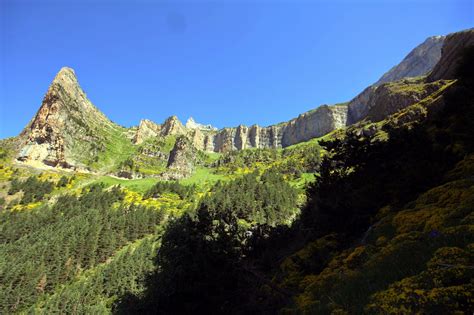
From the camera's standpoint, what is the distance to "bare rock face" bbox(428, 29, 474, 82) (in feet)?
334

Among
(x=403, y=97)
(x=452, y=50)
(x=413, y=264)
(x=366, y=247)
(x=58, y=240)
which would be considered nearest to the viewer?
(x=413, y=264)

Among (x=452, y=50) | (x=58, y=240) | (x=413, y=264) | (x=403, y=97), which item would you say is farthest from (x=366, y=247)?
(x=403, y=97)

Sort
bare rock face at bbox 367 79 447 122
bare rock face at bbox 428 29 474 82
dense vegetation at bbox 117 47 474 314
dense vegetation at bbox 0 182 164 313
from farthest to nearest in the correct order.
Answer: bare rock face at bbox 367 79 447 122, bare rock face at bbox 428 29 474 82, dense vegetation at bbox 0 182 164 313, dense vegetation at bbox 117 47 474 314

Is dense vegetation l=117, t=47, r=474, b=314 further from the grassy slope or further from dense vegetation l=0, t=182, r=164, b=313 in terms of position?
dense vegetation l=0, t=182, r=164, b=313

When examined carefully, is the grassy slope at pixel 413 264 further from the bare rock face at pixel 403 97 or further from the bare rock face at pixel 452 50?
the bare rock face at pixel 403 97

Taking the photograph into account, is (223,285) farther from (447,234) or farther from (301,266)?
(447,234)

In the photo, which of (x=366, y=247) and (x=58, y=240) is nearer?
(x=366, y=247)

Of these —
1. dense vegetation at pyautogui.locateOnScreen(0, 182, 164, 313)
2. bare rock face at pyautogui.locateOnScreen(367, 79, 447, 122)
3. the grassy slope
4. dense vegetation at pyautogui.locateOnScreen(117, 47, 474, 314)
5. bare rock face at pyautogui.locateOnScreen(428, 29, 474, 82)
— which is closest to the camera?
the grassy slope

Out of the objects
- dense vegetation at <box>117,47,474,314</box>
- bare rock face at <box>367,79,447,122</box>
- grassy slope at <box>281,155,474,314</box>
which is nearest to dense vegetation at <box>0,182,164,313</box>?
dense vegetation at <box>117,47,474,314</box>

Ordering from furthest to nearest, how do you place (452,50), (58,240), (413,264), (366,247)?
1. (58,240)
2. (452,50)
3. (366,247)
4. (413,264)

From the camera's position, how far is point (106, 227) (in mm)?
129250

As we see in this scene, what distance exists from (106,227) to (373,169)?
124 meters

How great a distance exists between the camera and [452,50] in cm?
11000

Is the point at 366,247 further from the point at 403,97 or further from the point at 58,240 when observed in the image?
the point at 403,97
